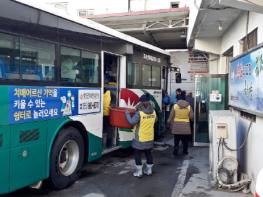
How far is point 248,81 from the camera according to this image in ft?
21.1

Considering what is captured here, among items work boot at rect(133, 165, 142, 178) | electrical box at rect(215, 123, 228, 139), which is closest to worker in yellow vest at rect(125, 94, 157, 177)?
work boot at rect(133, 165, 142, 178)

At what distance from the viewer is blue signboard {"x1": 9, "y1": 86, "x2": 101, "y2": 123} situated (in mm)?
5211

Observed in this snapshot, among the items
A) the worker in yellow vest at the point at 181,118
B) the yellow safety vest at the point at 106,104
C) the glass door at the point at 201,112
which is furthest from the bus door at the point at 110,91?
the glass door at the point at 201,112

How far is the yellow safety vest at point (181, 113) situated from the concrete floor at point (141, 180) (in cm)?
98

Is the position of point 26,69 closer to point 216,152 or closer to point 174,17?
point 216,152

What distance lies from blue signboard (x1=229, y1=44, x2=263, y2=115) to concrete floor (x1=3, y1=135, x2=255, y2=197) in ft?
5.17

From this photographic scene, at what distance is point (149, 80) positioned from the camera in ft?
36.3

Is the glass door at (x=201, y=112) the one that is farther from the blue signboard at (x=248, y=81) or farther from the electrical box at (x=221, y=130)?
the electrical box at (x=221, y=130)

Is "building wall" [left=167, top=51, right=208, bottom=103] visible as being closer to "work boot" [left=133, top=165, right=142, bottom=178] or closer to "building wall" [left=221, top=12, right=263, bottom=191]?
"building wall" [left=221, top=12, right=263, bottom=191]

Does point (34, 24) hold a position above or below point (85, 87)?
above

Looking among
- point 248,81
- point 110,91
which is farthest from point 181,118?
point 248,81

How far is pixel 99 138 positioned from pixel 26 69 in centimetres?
275

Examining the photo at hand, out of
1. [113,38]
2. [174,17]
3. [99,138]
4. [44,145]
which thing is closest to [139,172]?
[99,138]

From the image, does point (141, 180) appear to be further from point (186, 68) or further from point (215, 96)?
point (186, 68)
